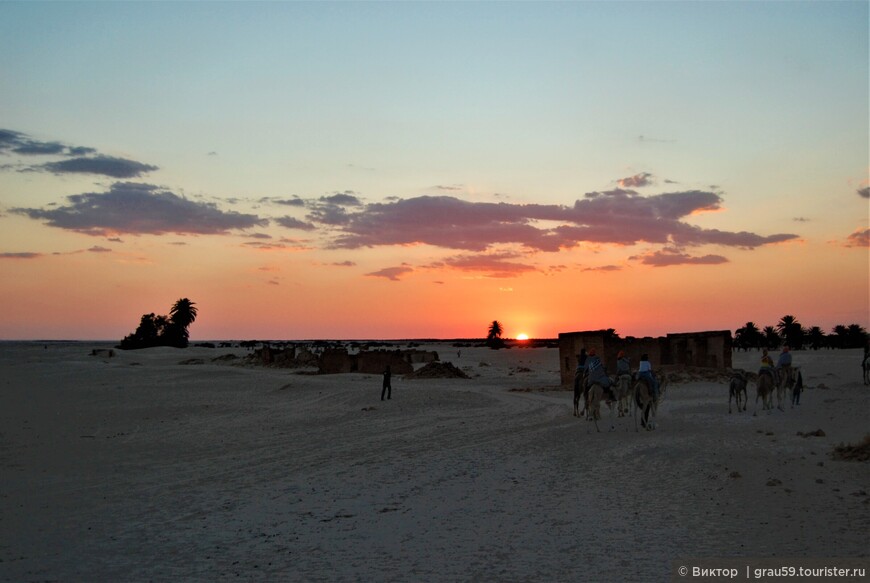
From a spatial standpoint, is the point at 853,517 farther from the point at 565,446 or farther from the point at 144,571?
the point at 144,571

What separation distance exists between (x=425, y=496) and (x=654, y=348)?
34414mm

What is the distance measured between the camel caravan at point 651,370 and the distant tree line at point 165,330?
3609 inches

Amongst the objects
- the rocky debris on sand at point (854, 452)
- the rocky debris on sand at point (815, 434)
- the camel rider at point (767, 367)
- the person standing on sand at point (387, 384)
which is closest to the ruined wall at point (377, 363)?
the person standing on sand at point (387, 384)

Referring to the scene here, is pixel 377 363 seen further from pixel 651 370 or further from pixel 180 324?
pixel 180 324

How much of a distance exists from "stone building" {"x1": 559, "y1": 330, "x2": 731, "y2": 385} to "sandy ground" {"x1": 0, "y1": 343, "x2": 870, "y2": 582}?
13.4 metres

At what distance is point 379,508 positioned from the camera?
12.8m

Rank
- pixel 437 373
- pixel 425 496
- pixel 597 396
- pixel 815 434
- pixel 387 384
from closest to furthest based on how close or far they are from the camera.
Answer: pixel 425 496, pixel 815 434, pixel 597 396, pixel 387 384, pixel 437 373

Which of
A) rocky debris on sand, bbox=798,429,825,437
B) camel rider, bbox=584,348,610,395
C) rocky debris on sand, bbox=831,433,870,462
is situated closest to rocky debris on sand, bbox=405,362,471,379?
camel rider, bbox=584,348,610,395

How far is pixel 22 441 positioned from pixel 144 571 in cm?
1598

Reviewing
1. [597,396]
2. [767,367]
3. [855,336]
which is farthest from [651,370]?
[855,336]

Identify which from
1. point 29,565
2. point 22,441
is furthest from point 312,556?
point 22,441

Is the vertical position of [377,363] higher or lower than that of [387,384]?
higher

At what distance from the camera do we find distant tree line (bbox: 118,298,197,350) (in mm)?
118938

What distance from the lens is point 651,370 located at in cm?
2438
